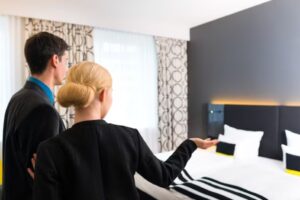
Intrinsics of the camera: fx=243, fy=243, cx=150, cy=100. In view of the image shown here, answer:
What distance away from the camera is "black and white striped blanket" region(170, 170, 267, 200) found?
5.44ft

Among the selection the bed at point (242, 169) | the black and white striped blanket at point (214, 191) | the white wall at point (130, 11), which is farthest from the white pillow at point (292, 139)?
the white wall at point (130, 11)

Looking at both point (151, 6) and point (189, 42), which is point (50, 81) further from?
point (189, 42)

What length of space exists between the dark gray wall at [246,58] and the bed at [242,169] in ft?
0.78

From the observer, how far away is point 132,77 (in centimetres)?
414

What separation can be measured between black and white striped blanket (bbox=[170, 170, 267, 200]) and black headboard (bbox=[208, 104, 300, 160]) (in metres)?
1.63

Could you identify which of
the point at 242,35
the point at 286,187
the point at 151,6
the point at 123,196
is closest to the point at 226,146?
the point at 286,187

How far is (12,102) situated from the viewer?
1.18 m

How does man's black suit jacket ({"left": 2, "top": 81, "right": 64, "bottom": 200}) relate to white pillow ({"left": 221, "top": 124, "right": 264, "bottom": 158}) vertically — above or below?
above

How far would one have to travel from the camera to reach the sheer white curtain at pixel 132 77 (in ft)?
12.9

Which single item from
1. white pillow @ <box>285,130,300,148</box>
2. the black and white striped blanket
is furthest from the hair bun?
white pillow @ <box>285,130,300,148</box>

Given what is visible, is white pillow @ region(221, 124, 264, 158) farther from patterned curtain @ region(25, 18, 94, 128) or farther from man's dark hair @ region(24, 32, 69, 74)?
man's dark hair @ region(24, 32, 69, 74)

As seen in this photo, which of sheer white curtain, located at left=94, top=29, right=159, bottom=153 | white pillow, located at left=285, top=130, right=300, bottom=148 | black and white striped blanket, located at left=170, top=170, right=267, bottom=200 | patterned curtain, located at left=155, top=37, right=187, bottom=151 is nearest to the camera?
black and white striped blanket, located at left=170, top=170, right=267, bottom=200

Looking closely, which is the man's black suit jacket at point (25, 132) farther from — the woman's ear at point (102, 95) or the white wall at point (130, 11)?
the white wall at point (130, 11)

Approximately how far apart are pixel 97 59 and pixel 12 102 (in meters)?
2.71
